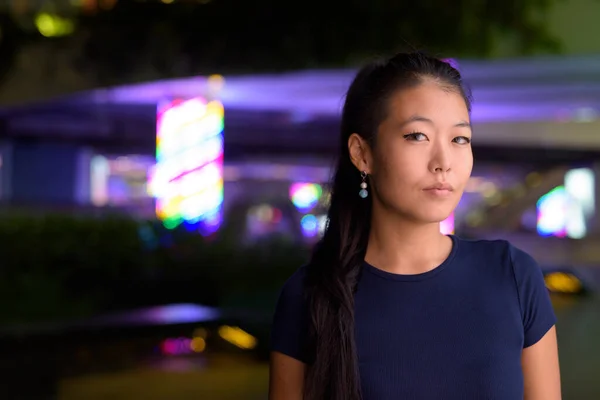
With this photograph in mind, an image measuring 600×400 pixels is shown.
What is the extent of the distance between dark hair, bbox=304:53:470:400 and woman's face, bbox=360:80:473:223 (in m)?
0.04

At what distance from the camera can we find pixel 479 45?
31.0 ft

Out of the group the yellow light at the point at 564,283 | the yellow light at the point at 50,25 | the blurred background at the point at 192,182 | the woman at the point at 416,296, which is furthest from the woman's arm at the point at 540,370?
the yellow light at the point at 564,283

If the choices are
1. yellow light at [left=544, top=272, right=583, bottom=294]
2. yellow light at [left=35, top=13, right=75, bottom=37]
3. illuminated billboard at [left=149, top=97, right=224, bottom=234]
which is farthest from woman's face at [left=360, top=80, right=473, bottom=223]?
yellow light at [left=544, top=272, right=583, bottom=294]

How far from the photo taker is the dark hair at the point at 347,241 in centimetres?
183

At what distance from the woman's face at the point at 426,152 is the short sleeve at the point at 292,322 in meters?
0.29

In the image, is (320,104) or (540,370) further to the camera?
(320,104)

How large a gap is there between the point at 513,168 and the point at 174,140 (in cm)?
2610

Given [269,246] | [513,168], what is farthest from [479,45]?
[513,168]

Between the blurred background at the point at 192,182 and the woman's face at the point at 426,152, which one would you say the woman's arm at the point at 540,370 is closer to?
the woman's face at the point at 426,152

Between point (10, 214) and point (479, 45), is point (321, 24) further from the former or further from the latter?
point (10, 214)

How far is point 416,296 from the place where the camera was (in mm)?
1852

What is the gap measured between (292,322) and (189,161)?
13.2 metres

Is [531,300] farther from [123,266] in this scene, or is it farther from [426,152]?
[123,266]

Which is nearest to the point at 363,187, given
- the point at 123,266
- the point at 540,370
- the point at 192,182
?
the point at 540,370
